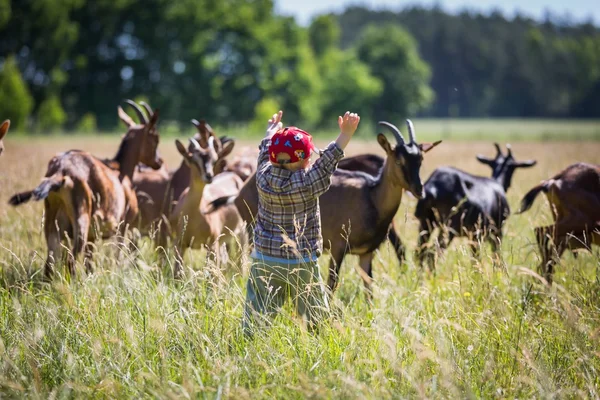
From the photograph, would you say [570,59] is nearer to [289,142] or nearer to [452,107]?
[452,107]

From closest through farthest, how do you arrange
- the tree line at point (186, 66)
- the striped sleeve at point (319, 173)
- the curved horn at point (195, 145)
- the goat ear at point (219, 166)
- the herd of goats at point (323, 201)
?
1. the striped sleeve at point (319, 173)
2. the herd of goats at point (323, 201)
3. the curved horn at point (195, 145)
4. the goat ear at point (219, 166)
5. the tree line at point (186, 66)

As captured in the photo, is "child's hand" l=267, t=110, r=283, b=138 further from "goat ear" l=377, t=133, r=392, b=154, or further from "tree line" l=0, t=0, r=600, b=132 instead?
"tree line" l=0, t=0, r=600, b=132

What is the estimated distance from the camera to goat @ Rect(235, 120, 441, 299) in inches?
248

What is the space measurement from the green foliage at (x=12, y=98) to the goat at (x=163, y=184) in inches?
1628

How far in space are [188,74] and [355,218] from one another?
56.7 m

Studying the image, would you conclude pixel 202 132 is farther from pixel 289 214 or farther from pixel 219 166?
pixel 289 214

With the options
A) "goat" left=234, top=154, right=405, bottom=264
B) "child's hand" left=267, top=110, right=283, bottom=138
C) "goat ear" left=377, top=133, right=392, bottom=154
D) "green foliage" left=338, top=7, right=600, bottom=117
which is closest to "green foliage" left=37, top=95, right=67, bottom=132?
"goat" left=234, top=154, right=405, bottom=264

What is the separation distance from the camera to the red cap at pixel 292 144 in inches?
187

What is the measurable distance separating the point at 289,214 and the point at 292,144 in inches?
21.2

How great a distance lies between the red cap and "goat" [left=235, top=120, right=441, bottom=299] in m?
1.61

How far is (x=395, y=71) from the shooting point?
285ft

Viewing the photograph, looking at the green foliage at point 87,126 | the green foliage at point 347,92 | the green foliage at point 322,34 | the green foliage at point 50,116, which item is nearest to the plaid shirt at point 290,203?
the green foliage at point 87,126

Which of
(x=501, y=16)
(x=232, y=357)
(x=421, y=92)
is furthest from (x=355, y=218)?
(x=501, y=16)

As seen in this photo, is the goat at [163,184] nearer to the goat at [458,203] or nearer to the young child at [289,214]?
the goat at [458,203]
